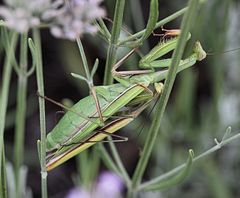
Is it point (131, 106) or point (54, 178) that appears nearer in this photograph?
point (131, 106)

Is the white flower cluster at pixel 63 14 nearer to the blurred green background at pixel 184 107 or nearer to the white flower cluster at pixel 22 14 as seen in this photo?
the white flower cluster at pixel 22 14

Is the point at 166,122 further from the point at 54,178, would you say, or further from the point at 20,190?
the point at 20,190

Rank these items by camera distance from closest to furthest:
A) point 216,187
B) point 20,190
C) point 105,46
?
point 20,190
point 216,187
point 105,46

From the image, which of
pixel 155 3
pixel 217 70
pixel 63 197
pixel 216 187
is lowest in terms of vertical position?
pixel 63 197

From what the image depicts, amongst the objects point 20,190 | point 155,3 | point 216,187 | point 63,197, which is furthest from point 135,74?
point 63,197

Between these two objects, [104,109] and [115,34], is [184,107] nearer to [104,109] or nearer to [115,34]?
[104,109]

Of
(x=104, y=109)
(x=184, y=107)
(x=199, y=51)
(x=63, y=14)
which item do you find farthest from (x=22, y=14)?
(x=184, y=107)

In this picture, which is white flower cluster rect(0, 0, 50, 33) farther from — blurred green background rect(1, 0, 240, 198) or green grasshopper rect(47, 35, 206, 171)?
blurred green background rect(1, 0, 240, 198)
